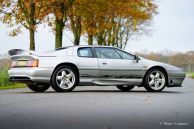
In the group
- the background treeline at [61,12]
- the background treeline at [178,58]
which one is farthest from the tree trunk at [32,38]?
the background treeline at [178,58]

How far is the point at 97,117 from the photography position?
7.30 m

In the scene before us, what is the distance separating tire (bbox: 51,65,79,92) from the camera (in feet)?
44.5

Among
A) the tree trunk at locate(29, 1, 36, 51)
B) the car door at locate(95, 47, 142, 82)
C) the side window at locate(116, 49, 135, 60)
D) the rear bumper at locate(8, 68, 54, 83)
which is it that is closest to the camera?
the rear bumper at locate(8, 68, 54, 83)

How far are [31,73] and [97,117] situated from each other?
21.1 feet

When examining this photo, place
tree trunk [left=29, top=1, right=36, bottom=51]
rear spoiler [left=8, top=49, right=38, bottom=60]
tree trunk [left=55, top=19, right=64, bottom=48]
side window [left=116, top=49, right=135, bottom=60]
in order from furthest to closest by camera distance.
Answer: tree trunk [left=55, top=19, right=64, bottom=48] < tree trunk [left=29, top=1, right=36, bottom=51] < side window [left=116, top=49, right=135, bottom=60] < rear spoiler [left=8, top=49, right=38, bottom=60]

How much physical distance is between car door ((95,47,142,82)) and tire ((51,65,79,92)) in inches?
32.8

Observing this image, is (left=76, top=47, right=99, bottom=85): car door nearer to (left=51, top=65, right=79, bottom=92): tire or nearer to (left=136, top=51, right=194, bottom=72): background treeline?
(left=51, top=65, right=79, bottom=92): tire

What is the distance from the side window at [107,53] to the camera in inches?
574

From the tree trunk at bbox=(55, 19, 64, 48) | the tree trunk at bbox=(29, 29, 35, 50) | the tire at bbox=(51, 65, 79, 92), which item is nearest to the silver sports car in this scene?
the tire at bbox=(51, 65, 79, 92)

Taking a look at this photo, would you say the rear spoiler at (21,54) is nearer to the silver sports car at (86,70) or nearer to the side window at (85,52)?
the silver sports car at (86,70)

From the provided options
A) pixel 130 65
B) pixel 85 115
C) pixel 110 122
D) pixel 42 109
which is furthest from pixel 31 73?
pixel 110 122

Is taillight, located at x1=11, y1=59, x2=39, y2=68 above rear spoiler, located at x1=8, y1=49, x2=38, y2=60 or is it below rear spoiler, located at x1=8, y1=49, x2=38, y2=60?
below

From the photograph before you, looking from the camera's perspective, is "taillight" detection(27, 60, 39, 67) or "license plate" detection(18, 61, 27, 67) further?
"license plate" detection(18, 61, 27, 67)

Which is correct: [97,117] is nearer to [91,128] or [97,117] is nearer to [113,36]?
[91,128]
